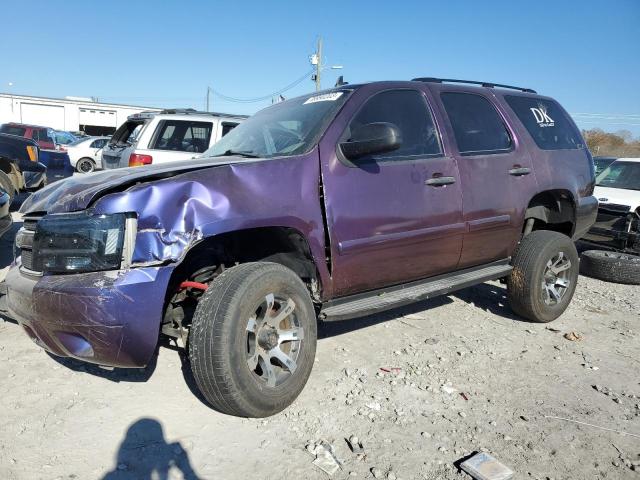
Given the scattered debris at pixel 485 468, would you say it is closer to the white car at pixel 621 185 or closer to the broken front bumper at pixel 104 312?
the broken front bumper at pixel 104 312

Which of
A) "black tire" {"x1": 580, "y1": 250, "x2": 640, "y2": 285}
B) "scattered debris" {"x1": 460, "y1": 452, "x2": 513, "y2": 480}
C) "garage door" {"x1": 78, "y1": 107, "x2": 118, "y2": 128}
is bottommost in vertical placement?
"scattered debris" {"x1": 460, "y1": 452, "x2": 513, "y2": 480}

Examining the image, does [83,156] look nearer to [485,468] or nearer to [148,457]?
[148,457]

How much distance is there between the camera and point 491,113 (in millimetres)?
4324

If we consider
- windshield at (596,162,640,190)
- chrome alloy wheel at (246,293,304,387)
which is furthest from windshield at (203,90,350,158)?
windshield at (596,162,640,190)

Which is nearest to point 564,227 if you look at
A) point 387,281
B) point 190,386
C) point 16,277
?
point 387,281

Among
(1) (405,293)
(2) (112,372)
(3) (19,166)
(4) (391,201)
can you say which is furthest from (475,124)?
(3) (19,166)

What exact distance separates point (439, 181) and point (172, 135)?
5.73 m

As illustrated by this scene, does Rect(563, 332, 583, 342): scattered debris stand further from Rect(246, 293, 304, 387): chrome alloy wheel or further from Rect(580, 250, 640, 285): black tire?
Rect(246, 293, 304, 387): chrome alloy wheel

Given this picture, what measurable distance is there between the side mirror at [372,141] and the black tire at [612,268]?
14.9 feet

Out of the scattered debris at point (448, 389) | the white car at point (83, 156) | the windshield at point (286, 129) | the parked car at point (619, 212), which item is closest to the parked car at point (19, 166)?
the windshield at point (286, 129)

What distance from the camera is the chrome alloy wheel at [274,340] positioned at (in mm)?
Answer: 2770

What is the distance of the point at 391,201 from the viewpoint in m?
3.34

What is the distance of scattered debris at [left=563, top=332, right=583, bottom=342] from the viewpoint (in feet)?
14.0

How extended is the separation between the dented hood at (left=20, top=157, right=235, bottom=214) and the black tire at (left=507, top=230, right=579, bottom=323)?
9.12 ft
